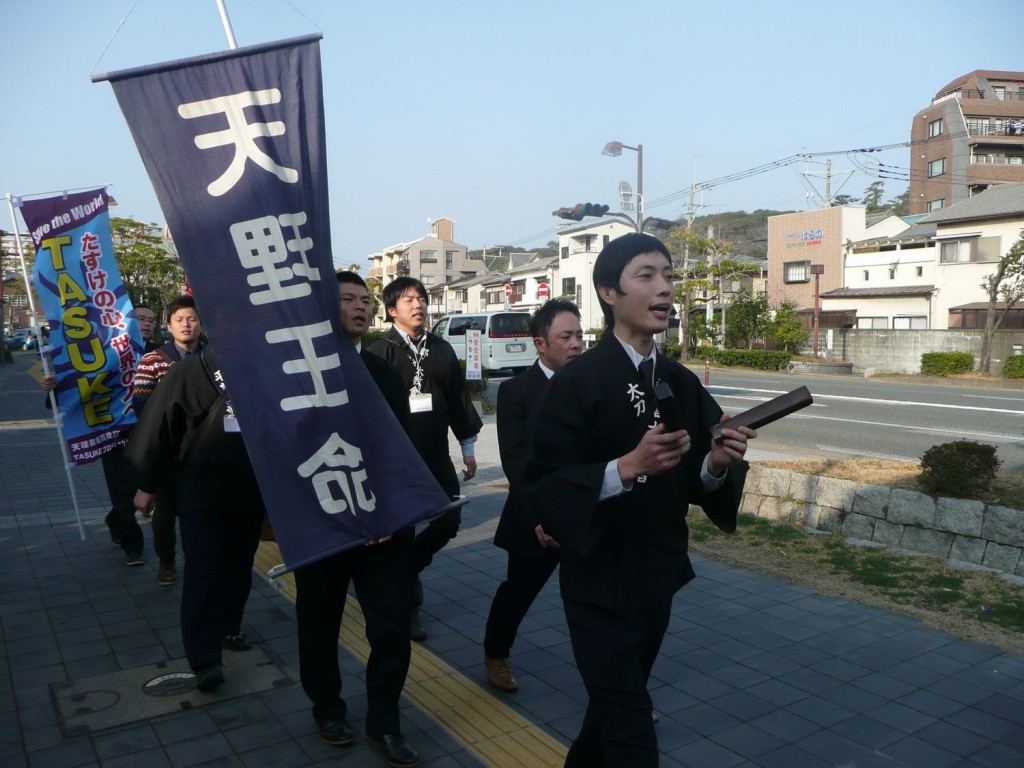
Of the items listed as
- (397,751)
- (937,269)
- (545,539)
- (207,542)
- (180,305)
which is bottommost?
(397,751)

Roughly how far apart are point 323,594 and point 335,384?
100 centimetres

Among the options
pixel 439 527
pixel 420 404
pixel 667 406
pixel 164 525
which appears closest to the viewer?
pixel 667 406

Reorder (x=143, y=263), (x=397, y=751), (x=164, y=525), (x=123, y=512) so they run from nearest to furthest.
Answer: (x=397, y=751) < (x=164, y=525) < (x=123, y=512) < (x=143, y=263)

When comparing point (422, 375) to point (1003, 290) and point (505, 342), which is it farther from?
point (1003, 290)

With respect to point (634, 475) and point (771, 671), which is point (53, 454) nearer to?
point (771, 671)

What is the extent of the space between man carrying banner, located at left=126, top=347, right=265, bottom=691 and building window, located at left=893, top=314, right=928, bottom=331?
3724cm

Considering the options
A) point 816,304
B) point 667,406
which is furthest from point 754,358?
point 667,406

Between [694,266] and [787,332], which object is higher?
[694,266]

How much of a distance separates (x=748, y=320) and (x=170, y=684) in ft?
124

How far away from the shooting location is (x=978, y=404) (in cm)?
1864

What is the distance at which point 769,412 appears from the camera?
2549 mm

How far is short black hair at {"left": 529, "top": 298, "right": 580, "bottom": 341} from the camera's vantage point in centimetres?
446

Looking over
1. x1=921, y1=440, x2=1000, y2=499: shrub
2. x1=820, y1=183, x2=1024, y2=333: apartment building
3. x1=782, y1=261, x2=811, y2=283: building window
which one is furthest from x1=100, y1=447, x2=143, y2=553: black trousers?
x1=782, y1=261, x2=811, y2=283: building window

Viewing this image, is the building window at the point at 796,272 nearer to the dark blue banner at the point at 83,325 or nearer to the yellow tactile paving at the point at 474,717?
the dark blue banner at the point at 83,325
